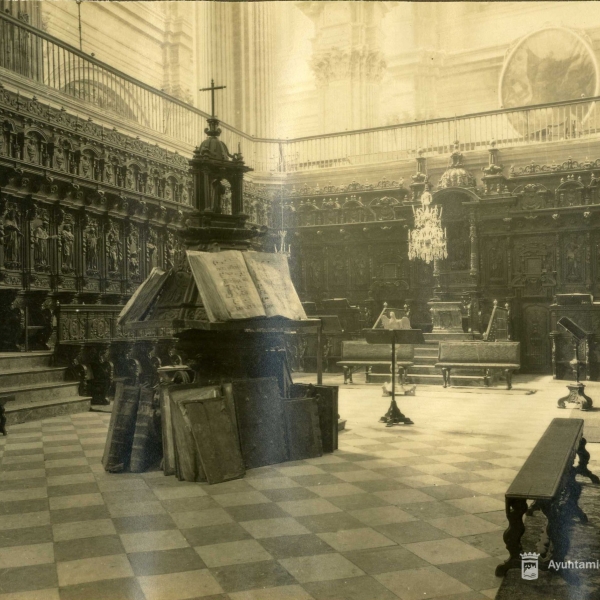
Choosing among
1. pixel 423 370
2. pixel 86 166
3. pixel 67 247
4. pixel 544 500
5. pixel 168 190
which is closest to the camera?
pixel 544 500

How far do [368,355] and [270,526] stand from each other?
836 centimetres

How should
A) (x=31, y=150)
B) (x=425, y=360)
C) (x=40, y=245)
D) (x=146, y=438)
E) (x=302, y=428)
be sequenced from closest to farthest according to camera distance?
(x=146, y=438) → (x=302, y=428) → (x=31, y=150) → (x=40, y=245) → (x=425, y=360)

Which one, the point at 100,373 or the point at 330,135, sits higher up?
the point at 330,135

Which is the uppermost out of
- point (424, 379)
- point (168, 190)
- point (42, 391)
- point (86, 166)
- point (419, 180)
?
point (419, 180)

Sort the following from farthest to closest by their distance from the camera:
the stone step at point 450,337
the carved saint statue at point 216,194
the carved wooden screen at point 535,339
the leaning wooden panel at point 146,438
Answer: the carved wooden screen at point 535,339
the stone step at point 450,337
the carved saint statue at point 216,194
the leaning wooden panel at point 146,438

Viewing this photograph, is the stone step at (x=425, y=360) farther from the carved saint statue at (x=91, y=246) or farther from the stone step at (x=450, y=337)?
the carved saint statue at (x=91, y=246)

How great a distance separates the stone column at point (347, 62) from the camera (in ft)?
62.0

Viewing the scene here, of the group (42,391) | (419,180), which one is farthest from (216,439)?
(419,180)

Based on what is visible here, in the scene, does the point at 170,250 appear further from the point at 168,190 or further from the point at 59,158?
the point at 59,158

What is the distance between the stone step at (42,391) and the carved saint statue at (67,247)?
2253 mm

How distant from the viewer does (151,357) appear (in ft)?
30.7

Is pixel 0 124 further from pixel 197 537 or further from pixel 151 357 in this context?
pixel 197 537

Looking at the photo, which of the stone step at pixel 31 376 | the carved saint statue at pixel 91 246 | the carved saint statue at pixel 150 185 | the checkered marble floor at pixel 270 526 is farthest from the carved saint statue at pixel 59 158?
the checkered marble floor at pixel 270 526

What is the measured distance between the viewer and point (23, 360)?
872cm
